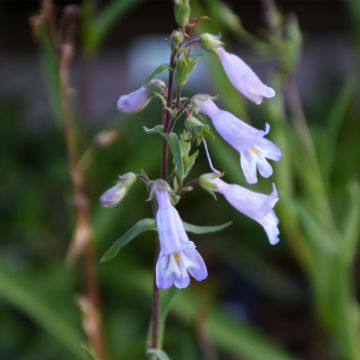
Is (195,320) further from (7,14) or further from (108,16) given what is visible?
(7,14)

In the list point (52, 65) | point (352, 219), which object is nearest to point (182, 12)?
point (52, 65)

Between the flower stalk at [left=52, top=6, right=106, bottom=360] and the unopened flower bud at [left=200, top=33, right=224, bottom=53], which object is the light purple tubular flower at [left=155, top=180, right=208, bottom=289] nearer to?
the unopened flower bud at [left=200, top=33, right=224, bottom=53]

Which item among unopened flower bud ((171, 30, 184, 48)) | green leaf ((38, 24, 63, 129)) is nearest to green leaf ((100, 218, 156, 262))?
unopened flower bud ((171, 30, 184, 48))

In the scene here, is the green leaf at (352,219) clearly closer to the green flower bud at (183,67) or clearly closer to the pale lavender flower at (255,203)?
the pale lavender flower at (255,203)

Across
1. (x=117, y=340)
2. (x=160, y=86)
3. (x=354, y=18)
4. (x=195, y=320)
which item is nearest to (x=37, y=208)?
(x=117, y=340)

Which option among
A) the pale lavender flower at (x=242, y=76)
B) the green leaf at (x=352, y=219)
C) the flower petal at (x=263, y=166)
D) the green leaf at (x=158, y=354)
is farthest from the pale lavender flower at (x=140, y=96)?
the green leaf at (x=352, y=219)

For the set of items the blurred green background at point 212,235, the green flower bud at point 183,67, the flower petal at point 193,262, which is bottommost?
the blurred green background at point 212,235

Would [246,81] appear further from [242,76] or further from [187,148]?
[187,148]
